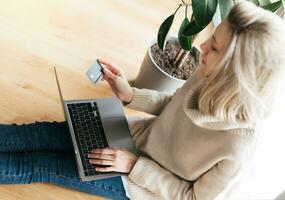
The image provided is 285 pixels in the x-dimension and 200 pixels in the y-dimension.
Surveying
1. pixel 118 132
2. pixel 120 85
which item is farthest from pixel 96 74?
pixel 118 132

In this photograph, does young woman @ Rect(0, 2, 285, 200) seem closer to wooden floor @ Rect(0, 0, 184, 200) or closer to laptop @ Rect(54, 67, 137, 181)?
laptop @ Rect(54, 67, 137, 181)

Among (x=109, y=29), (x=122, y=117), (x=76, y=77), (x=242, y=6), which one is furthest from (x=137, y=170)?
(x=109, y=29)

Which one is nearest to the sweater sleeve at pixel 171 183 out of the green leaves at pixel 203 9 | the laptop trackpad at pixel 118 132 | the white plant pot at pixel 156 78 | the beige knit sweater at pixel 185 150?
the beige knit sweater at pixel 185 150

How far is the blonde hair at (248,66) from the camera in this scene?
0.79 meters

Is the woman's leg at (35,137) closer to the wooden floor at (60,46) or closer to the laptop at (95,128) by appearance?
the laptop at (95,128)

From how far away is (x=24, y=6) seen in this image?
1807mm

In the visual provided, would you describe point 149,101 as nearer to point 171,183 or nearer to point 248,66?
point 171,183

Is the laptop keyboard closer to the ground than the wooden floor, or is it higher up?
higher up

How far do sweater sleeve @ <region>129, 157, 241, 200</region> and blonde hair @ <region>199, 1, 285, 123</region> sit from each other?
0.17 m

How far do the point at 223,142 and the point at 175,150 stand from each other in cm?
18

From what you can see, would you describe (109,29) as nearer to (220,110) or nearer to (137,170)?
(137,170)

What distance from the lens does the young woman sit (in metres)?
0.80

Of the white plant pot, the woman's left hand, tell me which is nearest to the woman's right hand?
the woman's left hand

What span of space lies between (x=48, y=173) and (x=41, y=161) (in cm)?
4
